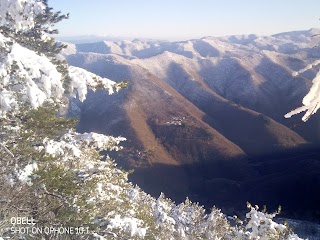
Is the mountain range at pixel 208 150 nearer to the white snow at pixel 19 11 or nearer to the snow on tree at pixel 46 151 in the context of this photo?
the snow on tree at pixel 46 151

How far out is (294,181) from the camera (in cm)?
11150

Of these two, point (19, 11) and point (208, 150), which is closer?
point (19, 11)

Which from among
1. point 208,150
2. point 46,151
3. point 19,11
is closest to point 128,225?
point 46,151

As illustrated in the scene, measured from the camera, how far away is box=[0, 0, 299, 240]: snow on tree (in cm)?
716

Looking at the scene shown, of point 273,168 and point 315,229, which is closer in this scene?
point 315,229

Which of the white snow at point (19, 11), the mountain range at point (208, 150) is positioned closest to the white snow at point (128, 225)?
the white snow at point (19, 11)

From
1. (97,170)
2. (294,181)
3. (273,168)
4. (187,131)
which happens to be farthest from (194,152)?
(97,170)

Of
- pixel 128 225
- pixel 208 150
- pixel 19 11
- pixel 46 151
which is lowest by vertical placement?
pixel 208 150

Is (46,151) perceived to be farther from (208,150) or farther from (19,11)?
(208,150)

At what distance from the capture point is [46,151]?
28.7 ft

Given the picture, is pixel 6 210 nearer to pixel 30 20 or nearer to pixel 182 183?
pixel 30 20

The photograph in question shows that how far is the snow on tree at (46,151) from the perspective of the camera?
7.16 metres

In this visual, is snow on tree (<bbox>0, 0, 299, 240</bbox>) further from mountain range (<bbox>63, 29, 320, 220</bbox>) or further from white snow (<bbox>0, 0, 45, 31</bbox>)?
mountain range (<bbox>63, 29, 320, 220</bbox>)

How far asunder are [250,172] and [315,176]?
103ft
